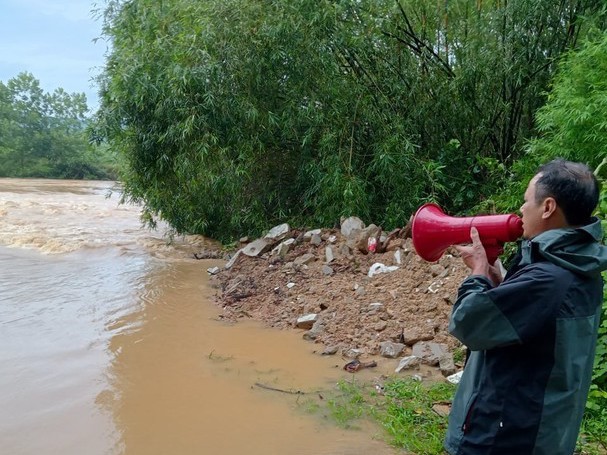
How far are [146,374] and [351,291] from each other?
2331 millimetres

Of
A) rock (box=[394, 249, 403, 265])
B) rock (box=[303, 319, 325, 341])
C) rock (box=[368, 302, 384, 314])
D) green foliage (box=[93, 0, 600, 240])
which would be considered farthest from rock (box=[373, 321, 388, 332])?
green foliage (box=[93, 0, 600, 240])

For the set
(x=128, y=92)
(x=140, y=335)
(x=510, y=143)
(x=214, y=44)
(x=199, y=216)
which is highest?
(x=214, y=44)

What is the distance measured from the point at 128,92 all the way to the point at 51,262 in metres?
3.03

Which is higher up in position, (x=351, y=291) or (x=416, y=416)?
(x=351, y=291)

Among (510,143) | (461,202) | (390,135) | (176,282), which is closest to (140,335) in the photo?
(176,282)

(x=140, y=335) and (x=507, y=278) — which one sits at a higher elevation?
(x=507, y=278)

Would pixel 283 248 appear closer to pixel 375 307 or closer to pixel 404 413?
pixel 375 307

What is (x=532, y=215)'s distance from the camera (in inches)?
59.7

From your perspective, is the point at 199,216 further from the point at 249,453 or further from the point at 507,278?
the point at 507,278

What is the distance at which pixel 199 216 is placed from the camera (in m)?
9.92

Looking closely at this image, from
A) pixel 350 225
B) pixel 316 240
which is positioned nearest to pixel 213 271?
pixel 316 240

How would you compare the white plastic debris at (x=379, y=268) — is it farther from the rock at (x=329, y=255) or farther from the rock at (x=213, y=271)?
the rock at (x=213, y=271)

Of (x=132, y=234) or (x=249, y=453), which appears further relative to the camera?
(x=132, y=234)

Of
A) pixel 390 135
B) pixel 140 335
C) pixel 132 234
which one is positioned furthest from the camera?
pixel 132 234
